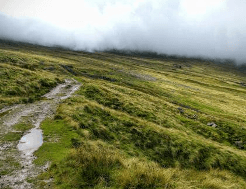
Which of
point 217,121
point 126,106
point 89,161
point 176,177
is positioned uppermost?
point 89,161

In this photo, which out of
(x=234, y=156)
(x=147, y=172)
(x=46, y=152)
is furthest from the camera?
(x=234, y=156)

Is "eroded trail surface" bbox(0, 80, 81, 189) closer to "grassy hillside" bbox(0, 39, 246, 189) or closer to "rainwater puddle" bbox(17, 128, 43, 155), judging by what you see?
"rainwater puddle" bbox(17, 128, 43, 155)

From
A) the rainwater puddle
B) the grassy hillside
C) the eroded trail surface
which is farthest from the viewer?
the rainwater puddle

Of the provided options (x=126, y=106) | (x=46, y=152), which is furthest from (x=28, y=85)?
(x=46, y=152)

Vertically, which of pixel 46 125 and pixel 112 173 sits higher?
pixel 112 173

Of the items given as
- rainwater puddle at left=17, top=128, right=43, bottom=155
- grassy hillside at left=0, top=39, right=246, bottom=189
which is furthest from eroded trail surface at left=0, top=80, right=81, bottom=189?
grassy hillside at left=0, top=39, right=246, bottom=189

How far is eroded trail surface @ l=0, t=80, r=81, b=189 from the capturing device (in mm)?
9837

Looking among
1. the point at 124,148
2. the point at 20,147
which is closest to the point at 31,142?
the point at 20,147

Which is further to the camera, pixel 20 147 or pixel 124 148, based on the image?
pixel 124 148

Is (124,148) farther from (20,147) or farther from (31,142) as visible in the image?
(20,147)

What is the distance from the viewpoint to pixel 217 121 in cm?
4234

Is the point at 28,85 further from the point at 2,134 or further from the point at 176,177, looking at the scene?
the point at 176,177

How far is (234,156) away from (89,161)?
23.1 metres

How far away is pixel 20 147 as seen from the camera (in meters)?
14.1
